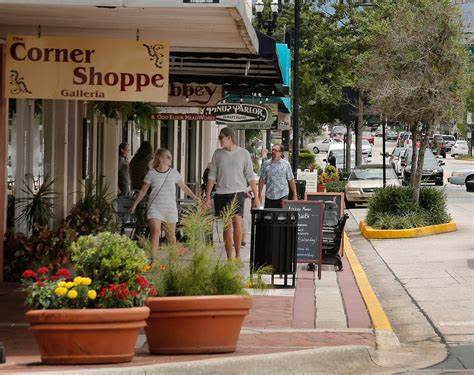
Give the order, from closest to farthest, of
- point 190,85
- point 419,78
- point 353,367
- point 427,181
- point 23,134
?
1. point 353,367
2. point 23,134
3. point 190,85
4. point 419,78
5. point 427,181

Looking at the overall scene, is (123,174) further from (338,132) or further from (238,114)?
(338,132)

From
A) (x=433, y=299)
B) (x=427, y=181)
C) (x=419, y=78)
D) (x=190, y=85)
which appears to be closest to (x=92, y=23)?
(x=433, y=299)

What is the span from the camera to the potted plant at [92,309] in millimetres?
9188

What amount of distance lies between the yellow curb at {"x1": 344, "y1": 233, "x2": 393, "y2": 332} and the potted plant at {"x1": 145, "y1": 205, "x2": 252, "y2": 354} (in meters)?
2.85

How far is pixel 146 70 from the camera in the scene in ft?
42.5

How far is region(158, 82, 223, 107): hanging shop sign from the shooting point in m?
20.9

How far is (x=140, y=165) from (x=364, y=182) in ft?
66.5

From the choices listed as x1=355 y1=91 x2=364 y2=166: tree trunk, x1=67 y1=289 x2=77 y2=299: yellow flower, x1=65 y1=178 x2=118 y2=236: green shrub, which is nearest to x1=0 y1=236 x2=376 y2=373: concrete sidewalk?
x1=67 y1=289 x2=77 y2=299: yellow flower

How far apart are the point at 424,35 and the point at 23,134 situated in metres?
13.0

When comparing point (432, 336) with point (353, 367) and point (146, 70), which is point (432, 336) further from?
point (146, 70)

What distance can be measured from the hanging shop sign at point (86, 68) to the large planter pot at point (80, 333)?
4.09m

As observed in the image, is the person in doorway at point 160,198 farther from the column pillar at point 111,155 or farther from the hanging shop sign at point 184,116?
the hanging shop sign at point 184,116

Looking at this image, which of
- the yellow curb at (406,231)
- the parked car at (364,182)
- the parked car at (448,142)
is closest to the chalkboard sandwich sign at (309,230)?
the yellow curb at (406,231)

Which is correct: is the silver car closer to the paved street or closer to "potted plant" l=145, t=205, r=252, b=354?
the paved street
